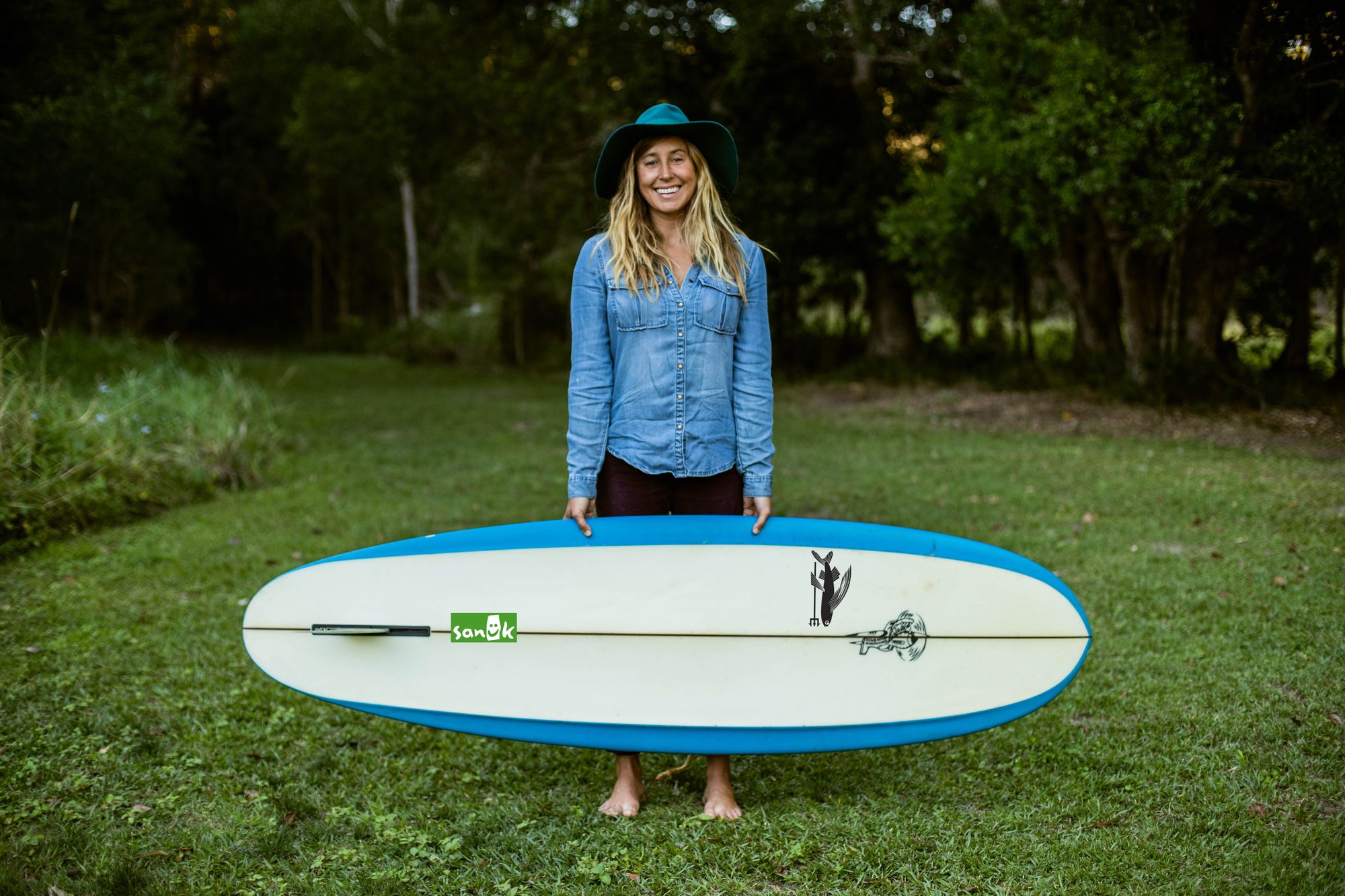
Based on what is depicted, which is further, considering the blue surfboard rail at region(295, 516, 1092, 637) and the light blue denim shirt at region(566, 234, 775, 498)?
the blue surfboard rail at region(295, 516, 1092, 637)

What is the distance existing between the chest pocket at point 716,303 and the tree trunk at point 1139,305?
9.17 meters

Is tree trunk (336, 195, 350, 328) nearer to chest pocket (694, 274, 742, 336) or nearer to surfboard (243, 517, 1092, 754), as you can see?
surfboard (243, 517, 1092, 754)

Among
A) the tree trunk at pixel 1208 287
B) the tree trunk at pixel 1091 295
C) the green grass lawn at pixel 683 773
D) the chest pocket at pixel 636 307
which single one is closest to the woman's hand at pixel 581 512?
the chest pocket at pixel 636 307

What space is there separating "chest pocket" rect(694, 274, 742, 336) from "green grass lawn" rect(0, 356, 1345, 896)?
1.33 metres

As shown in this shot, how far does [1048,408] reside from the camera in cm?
1059

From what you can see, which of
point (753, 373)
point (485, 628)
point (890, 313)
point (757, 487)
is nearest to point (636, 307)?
point (753, 373)

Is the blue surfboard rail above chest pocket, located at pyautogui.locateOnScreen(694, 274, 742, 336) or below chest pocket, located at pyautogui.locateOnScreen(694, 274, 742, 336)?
below

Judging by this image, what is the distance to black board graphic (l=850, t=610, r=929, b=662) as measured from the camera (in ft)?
8.84

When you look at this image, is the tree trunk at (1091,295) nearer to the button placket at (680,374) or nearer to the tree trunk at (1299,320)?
the tree trunk at (1299,320)

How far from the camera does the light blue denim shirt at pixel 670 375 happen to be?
2.49 meters

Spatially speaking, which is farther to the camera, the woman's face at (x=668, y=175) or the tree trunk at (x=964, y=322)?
the tree trunk at (x=964, y=322)

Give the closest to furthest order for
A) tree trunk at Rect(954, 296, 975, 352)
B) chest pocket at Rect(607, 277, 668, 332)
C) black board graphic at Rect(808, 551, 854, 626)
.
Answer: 1. chest pocket at Rect(607, 277, 668, 332)
2. black board graphic at Rect(808, 551, 854, 626)
3. tree trunk at Rect(954, 296, 975, 352)

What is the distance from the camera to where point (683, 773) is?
2.95 meters

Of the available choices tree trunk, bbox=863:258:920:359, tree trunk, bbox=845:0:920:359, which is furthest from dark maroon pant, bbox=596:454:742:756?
tree trunk, bbox=863:258:920:359
